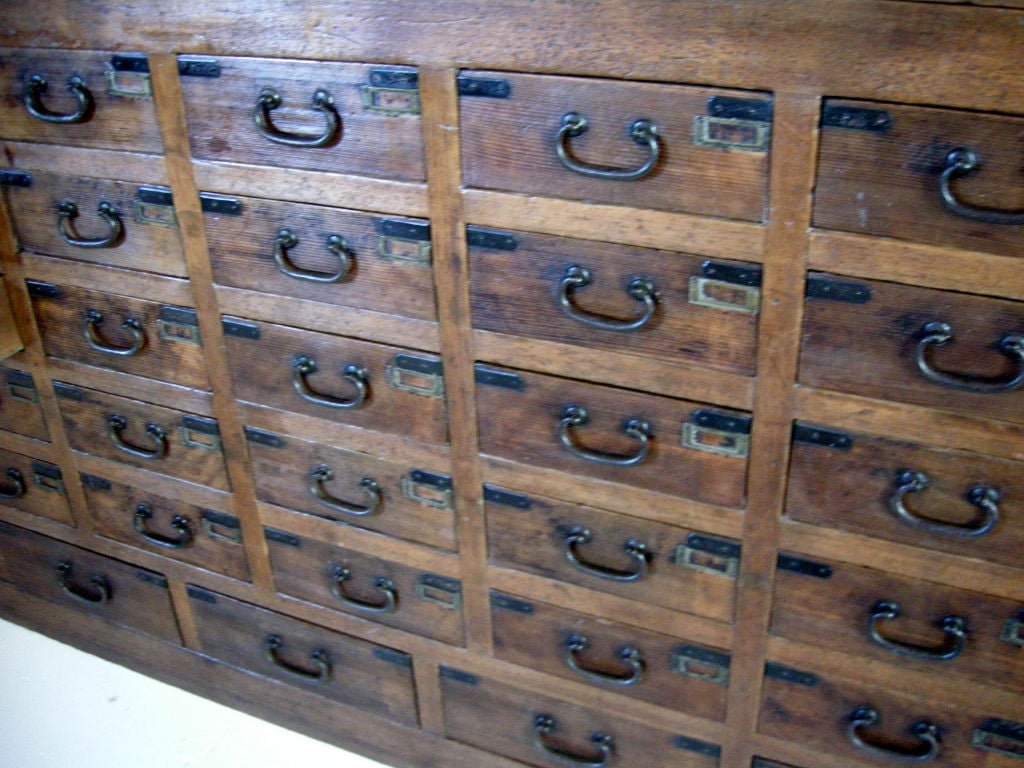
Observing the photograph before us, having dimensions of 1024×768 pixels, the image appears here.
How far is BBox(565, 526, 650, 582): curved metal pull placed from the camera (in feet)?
4.40

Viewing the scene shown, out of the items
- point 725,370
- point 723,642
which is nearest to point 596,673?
point 723,642

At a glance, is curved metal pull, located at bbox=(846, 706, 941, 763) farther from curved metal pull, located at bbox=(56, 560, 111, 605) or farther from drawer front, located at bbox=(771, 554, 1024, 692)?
curved metal pull, located at bbox=(56, 560, 111, 605)

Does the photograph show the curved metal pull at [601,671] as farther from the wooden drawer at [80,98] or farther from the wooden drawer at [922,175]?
the wooden drawer at [80,98]

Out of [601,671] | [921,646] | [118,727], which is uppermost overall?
[921,646]

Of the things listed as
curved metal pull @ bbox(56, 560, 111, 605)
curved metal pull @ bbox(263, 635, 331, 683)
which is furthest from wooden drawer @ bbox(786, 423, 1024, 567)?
curved metal pull @ bbox(56, 560, 111, 605)

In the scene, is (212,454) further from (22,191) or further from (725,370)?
(725,370)

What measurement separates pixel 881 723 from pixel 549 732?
49cm

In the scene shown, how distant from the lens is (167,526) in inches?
69.1

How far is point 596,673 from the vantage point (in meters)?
1.47

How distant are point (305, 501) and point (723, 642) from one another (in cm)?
65

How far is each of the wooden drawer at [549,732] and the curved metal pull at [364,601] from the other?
0.14m

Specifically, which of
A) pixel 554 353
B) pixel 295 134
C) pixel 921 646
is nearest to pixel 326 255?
pixel 295 134

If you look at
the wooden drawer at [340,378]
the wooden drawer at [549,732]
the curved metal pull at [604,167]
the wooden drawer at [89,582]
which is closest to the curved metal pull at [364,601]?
the wooden drawer at [549,732]

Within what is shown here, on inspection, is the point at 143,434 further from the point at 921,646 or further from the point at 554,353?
the point at 921,646
